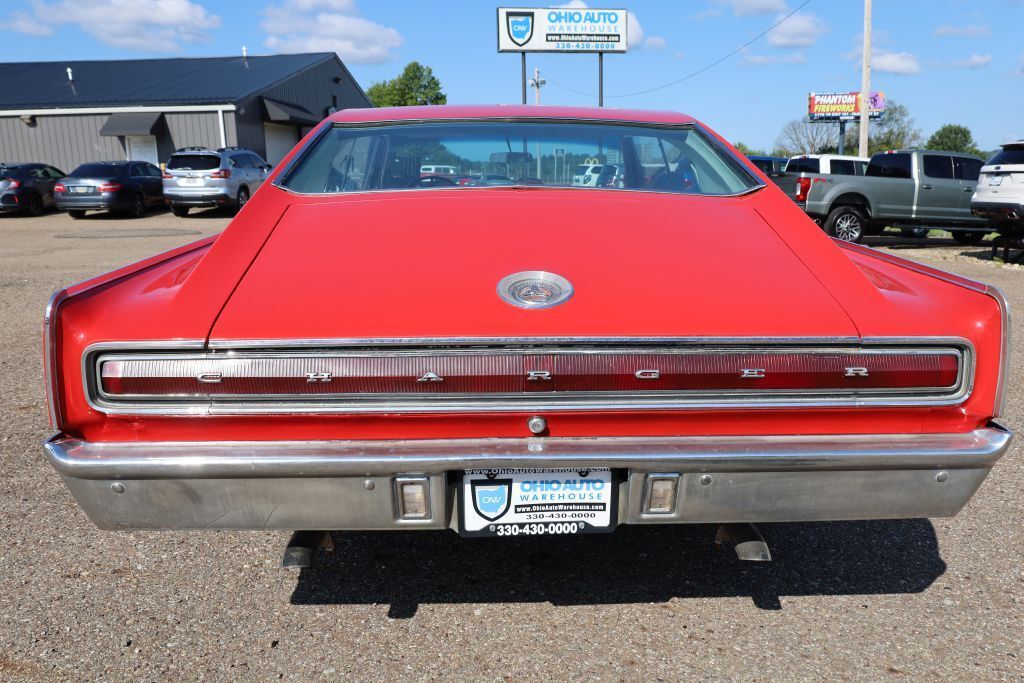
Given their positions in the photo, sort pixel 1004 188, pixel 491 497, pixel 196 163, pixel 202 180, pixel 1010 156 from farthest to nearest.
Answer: pixel 196 163 < pixel 202 180 < pixel 1010 156 < pixel 1004 188 < pixel 491 497

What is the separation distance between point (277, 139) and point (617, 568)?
30.4 metres

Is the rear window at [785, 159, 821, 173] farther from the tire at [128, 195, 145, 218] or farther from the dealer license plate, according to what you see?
the tire at [128, 195, 145, 218]

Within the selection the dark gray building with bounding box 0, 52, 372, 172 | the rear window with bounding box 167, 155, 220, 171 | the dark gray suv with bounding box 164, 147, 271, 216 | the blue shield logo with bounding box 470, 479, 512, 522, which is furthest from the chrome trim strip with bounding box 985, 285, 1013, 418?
the dark gray building with bounding box 0, 52, 372, 172

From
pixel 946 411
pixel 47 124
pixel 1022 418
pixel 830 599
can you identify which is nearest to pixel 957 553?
pixel 830 599

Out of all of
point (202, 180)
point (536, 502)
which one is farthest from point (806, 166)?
point (536, 502)

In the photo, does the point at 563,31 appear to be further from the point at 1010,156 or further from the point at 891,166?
the point at 1010,156

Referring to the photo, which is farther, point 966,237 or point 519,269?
point 966,237

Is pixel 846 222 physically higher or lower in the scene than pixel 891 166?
lower

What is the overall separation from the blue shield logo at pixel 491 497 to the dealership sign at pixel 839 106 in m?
66.4

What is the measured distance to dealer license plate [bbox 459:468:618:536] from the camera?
2.03 meters

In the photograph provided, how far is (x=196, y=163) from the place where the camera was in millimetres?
17984

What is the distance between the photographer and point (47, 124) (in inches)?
1064

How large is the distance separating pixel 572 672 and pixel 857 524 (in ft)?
5.16

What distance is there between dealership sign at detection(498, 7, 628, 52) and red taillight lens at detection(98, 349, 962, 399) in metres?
29.2
